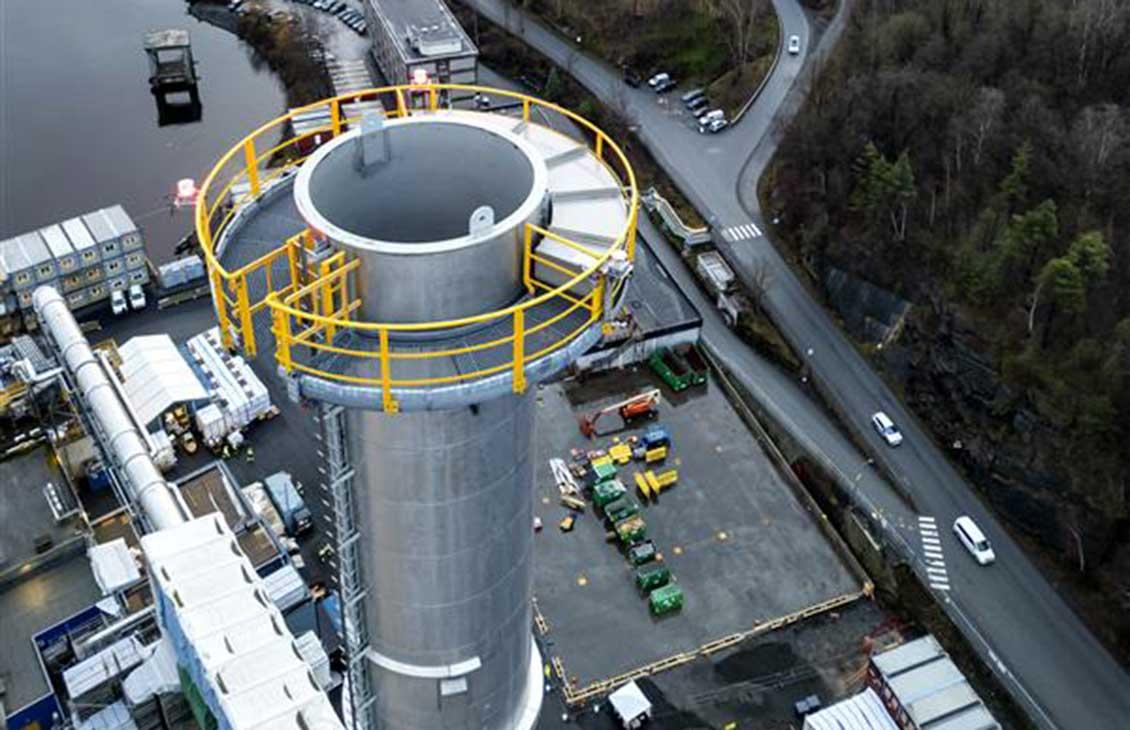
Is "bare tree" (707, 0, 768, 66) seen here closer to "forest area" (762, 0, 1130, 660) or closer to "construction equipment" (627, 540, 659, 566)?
"forest area" (762, 0, 1130, 660)

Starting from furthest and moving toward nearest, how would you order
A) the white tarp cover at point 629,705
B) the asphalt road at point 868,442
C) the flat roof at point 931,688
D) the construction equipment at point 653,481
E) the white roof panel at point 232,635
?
the construction equipment at point 653,481 → the asphalt road at point 868,442 → the white tarp cover at point 629,705 → the flat roof at point 931,688 → the white roof panel at point 232,635

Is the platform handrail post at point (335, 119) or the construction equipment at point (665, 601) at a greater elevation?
the platform handrail post at point (335, 119)

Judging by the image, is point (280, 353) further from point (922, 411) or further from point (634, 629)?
point (922, 411)

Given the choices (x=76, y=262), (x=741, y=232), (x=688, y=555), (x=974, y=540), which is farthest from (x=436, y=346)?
(x=741, y=232)

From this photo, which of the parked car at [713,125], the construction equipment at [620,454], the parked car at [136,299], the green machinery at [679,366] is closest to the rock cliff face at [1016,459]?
the green machinery at [679,366]

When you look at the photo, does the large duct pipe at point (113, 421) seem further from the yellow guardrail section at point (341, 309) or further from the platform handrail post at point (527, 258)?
the platform handrail post at point (527, 258)

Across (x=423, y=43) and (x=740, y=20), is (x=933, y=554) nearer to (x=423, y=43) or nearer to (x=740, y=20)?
(x=740, y=20)

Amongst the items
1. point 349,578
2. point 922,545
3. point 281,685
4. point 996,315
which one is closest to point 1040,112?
point 996,315

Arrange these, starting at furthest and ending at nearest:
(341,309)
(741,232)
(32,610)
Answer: (741,232), (32,610), (341,309)
